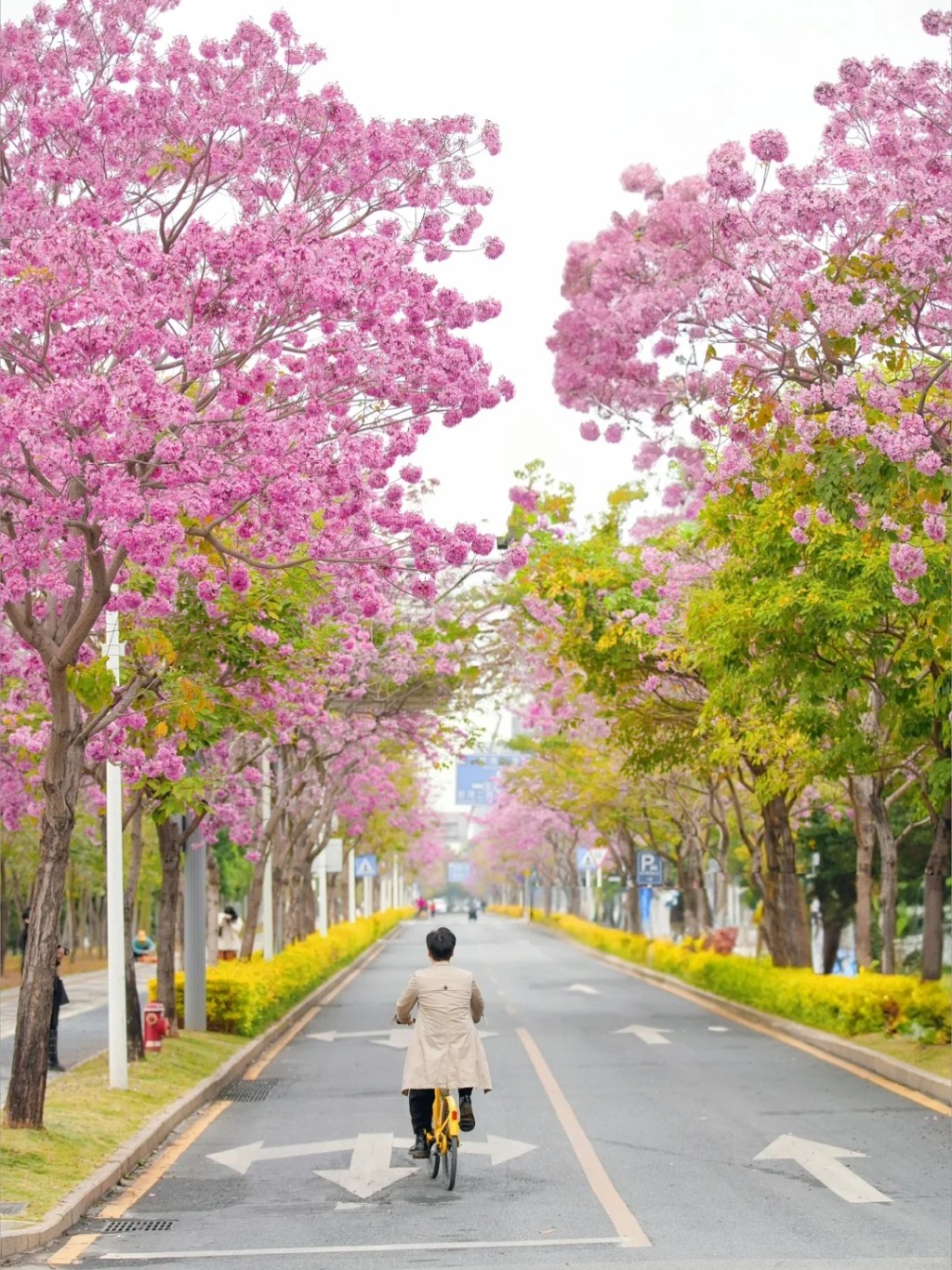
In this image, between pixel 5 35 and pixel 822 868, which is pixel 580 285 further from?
pixel 822 868

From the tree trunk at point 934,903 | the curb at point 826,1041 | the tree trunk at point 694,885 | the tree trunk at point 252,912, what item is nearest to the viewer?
the curb at point 826,1041

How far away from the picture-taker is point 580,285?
14.4 m

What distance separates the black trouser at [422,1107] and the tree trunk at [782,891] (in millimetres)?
16304

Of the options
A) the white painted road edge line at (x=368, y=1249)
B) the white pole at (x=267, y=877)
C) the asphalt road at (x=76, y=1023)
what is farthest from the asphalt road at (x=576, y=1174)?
the white pole at (x=267, y=877)

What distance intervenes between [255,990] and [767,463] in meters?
12.3

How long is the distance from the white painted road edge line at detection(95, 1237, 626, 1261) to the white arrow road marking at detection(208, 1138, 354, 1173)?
3.29 m

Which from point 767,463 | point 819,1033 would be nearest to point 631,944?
point 819,1033

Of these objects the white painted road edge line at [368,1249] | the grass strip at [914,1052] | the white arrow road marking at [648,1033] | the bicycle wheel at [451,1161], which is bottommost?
the white arrow road marking at [648,1033]

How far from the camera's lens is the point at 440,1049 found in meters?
11.9

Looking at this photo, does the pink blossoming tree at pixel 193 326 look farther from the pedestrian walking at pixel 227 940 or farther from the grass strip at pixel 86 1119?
the pedestrian walking at pixel 227 940

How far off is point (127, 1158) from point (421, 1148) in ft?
7.32

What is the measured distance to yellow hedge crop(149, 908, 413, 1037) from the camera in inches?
886

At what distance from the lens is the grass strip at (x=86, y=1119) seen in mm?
11195

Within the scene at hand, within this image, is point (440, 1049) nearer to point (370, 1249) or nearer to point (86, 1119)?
point (370, 1249)
